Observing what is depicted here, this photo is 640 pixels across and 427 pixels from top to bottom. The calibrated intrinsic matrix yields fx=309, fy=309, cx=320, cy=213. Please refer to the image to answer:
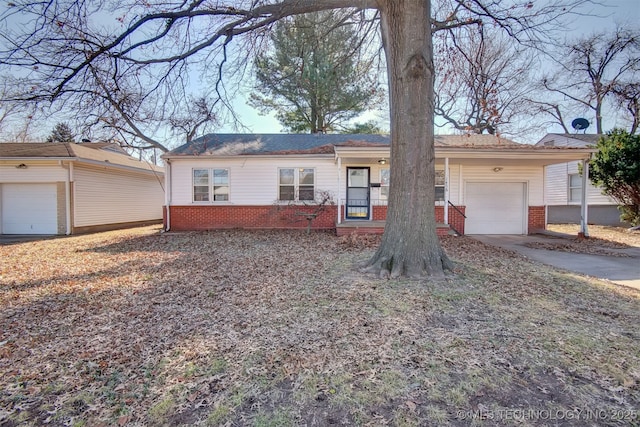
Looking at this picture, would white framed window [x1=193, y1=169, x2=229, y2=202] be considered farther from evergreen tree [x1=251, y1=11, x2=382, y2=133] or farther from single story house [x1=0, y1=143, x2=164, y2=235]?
evergreen tree [x1=251, y1=11, x2=382, y2=133]

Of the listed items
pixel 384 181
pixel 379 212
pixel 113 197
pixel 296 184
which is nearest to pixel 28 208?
pixel 113 197

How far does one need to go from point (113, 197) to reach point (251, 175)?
7.18 metres

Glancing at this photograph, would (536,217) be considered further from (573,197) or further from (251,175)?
(251,175)

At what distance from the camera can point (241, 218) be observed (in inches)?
488

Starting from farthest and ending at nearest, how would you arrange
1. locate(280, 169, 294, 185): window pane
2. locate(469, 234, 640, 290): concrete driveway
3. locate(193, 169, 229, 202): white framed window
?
locate(193, 169, 229, 202): white framed window, locate(280, 169, 294, 185): window pane, locate(469, 234, 640, 290): concrete driveway

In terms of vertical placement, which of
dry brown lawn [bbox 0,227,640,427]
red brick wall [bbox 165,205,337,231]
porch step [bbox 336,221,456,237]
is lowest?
dry brown lawn [bbox 0,227,640,427]

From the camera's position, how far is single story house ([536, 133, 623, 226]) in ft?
48.8

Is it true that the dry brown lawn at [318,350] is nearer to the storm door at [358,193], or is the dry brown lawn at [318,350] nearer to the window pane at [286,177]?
the storm door at [358,193]

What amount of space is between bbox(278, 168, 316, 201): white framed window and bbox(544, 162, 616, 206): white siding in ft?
38.8

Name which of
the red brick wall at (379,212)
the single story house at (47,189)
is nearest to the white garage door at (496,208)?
the red brick wall at (379,212)

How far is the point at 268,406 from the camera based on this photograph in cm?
212

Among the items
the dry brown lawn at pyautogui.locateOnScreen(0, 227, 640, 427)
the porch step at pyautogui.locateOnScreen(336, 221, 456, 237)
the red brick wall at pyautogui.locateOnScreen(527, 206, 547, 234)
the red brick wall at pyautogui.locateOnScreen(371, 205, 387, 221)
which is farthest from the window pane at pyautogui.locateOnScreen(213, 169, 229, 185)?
the red brick wall at pyautogui.locateOnScreen(527, 206, 547, 234)

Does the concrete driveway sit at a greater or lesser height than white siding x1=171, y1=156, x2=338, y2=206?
lesser

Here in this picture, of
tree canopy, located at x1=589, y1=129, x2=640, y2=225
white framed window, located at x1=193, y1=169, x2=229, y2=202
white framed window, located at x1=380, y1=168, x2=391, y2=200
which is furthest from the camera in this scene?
white framed window, located at x1=193, y1=169, x2=229, y2=202
